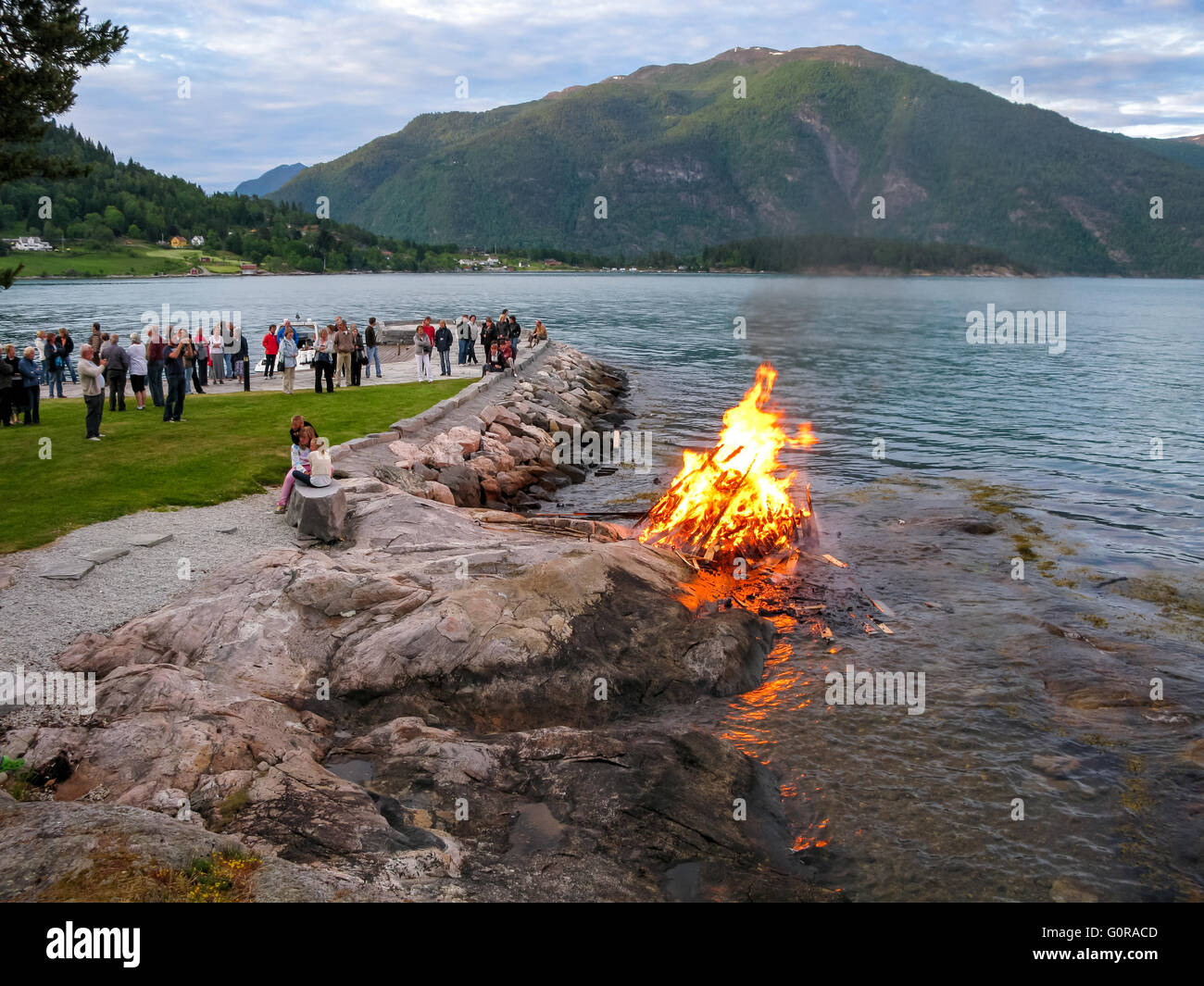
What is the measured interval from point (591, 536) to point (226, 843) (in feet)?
41.0

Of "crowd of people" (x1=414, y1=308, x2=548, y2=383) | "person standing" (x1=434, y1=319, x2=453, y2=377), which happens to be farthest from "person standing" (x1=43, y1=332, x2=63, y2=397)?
"person standing" (x1=434, y1=319, x2=453, y2=377)

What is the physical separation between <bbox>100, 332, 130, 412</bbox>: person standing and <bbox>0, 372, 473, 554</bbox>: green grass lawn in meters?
0.47

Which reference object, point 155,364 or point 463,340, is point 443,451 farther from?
point 463,340

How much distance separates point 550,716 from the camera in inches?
457

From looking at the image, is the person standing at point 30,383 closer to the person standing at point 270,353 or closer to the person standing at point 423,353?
the person standing at point 270,353

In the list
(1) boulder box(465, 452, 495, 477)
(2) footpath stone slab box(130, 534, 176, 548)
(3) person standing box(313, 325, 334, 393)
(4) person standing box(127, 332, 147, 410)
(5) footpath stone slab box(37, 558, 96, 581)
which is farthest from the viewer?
(3) person standing box(313, 325, 334, 393)

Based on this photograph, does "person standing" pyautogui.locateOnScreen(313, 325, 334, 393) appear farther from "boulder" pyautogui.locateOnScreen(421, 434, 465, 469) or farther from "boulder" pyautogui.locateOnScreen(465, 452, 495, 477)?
"boulder" pyautogui.locateOnScreen(465, 452, 495, 477)

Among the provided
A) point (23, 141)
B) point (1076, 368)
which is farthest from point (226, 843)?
Result: point (1076, 368)

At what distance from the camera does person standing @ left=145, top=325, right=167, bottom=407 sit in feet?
92.6

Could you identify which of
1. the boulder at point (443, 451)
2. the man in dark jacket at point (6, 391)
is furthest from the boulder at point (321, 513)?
the man in dark jacket at point (6, 391)

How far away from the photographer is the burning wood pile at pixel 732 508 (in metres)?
19.5

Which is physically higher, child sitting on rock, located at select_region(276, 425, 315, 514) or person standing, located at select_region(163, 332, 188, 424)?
person standing, located at select_region(163, 332, 188, 424)

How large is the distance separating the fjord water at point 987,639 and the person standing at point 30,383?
15.5m
